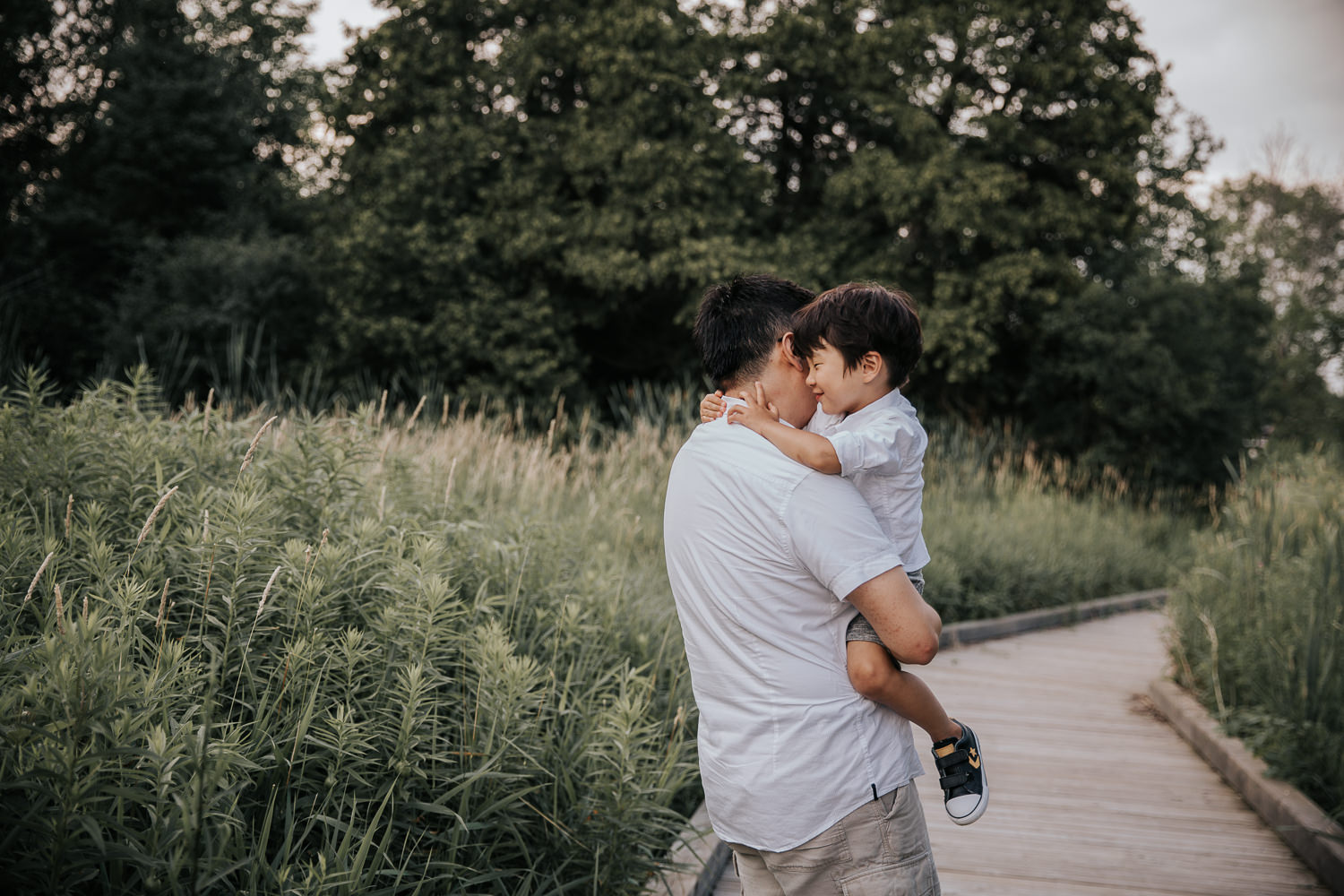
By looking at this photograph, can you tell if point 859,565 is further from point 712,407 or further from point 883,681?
point 712,407

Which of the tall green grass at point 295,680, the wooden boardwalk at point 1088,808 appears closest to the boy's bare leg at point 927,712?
the tall green grass at point 295,680

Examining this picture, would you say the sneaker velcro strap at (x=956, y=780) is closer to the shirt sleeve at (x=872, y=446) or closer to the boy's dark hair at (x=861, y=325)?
the shirt sleeve at (x=872, y=446)

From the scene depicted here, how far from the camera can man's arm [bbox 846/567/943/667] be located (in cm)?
149

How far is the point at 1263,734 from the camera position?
4.30 metres

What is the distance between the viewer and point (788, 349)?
1.75 metres

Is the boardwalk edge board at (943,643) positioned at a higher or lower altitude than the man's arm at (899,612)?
lower

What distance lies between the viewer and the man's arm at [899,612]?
4.89 ft

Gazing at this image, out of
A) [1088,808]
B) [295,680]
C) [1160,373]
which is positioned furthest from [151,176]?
[1088,808]

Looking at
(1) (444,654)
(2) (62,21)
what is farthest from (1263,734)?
(2) (62,21)

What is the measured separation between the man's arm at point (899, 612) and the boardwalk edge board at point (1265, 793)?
231 cm

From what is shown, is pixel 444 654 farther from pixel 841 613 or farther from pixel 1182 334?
Result: pixel 1182 334

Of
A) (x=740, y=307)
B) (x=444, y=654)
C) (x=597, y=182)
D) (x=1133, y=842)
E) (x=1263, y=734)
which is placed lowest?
(x=1133, y=842)

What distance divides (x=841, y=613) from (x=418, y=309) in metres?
18.1

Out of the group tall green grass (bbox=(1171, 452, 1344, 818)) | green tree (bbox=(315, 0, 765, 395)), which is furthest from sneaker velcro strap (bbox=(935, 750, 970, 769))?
green tree (bbox=(315, 0, 765, 395))
